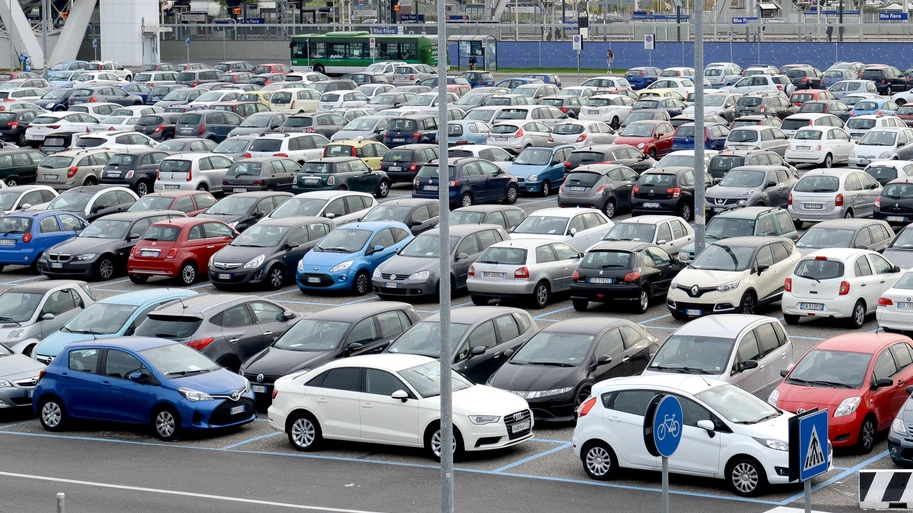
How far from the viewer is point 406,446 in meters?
17.8

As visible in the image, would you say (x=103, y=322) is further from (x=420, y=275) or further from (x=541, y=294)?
(x=541, y=294)

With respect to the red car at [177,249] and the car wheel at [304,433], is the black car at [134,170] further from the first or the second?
the car wheel at [304,433]

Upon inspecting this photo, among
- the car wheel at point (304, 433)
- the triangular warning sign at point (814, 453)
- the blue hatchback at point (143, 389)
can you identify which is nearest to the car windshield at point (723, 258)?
the blue hatchback at point (143, 389)

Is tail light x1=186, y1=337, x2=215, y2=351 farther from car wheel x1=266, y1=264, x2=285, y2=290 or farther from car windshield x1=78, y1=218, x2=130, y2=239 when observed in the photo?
car windshield x1=78, y1=218, x2=130, y2=239

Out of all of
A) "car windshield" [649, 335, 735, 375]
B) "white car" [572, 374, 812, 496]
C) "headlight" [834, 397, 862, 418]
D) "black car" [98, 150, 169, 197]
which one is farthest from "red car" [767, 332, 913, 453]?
"black car" [98, 150, 169, 197]

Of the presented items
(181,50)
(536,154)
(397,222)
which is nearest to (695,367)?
(397,222)

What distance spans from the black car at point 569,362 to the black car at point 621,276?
4.87 meters

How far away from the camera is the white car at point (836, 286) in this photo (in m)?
23.4

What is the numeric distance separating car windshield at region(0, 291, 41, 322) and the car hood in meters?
8.86

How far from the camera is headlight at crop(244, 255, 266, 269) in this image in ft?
92.9

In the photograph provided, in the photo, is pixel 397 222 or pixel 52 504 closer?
pixel 52 504

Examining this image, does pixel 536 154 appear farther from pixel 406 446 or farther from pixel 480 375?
pixel 406 446

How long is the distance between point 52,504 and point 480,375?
660 centimetres

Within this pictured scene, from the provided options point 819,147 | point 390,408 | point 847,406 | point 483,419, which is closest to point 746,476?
point 847,406
